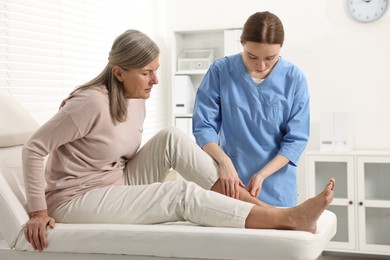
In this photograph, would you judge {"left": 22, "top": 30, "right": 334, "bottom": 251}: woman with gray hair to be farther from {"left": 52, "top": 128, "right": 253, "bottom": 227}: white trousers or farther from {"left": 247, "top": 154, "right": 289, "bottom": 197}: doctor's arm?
{"left": 247, "top": 154, "right": 289, "bottom": 197}: doctor's arm

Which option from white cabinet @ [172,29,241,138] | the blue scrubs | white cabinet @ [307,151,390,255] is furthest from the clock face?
the blue scrubs

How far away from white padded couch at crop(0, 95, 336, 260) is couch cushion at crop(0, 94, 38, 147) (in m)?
0.19

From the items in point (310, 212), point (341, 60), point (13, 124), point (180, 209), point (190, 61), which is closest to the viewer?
point (310, 212)

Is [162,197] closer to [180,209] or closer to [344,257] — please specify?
[180,209]

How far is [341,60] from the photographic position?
3.83m

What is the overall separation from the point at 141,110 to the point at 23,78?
3.40 feet

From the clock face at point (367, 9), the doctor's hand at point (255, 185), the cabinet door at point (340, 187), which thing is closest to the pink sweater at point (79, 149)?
the doctor's hand at point (255, 185)

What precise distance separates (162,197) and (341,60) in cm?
252

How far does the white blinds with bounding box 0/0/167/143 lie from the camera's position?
2.65 metres

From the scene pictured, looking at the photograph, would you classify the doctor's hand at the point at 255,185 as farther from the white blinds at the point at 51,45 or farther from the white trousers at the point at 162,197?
the white blinds at the point at 51,45

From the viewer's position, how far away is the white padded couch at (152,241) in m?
1.45

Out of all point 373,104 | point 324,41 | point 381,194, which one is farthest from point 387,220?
point 324,41

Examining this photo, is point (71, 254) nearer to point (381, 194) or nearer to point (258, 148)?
point (258, 148)

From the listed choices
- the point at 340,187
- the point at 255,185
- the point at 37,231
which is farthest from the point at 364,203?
the point at 37,231
